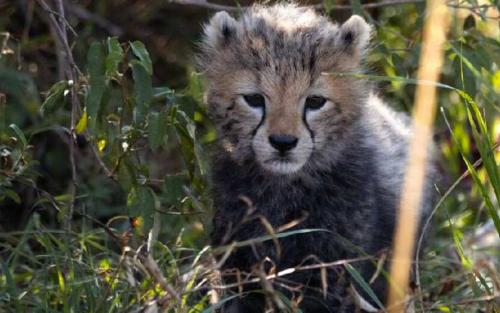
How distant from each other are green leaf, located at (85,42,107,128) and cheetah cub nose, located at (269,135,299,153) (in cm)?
69

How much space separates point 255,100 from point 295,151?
294mm

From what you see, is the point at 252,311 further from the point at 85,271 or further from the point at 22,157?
the point at 22,157

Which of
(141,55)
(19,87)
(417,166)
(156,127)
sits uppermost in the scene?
(141,55)

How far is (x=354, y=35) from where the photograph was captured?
4629 millimetres

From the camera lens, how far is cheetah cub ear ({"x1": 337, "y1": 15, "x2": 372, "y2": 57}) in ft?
15.0

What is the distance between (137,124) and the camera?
13.3 feet

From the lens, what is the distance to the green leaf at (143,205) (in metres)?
4.13

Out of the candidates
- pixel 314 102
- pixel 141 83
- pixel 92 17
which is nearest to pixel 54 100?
pixel 141 83

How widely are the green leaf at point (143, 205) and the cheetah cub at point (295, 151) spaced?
0.33m

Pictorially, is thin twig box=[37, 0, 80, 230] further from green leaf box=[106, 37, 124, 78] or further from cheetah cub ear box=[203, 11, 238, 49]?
cheetah cub ear box=[203, 11, 238, 49]

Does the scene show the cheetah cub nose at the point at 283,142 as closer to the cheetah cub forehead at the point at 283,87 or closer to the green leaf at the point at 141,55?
the cheetah cub forehead at the point at 283,87

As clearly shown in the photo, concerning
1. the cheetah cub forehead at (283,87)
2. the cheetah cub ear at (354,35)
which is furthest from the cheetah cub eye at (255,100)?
the cheetah cub ear at (354,35)

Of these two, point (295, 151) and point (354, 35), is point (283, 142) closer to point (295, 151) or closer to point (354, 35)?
point (295, 151)

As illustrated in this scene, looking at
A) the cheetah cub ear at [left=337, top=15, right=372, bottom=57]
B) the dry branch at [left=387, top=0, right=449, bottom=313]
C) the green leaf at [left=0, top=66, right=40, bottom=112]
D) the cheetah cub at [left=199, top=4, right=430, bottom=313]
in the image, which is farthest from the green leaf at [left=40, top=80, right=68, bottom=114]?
the green leaf at [left=0, top=66, right=40, bottom=112]
